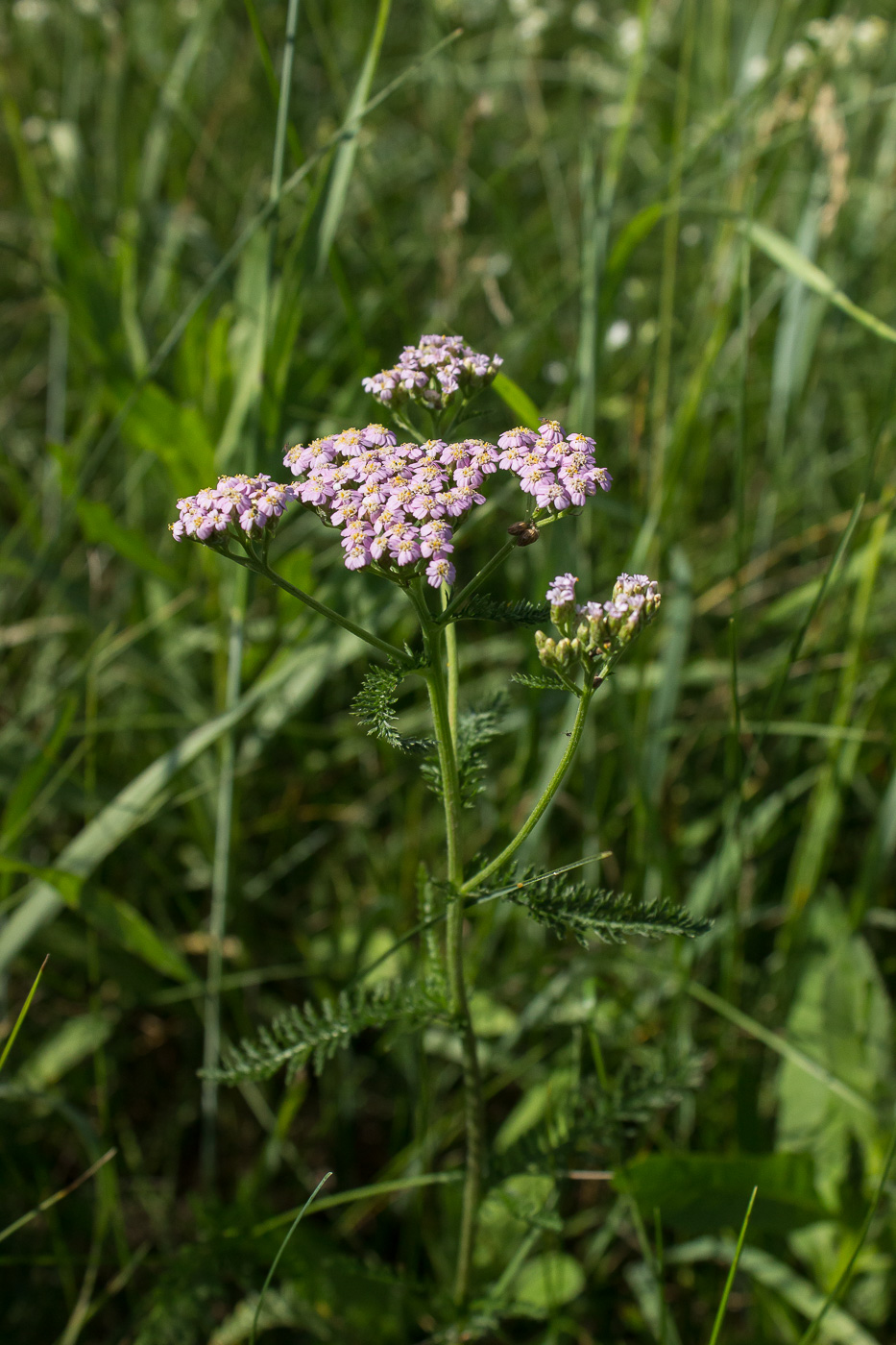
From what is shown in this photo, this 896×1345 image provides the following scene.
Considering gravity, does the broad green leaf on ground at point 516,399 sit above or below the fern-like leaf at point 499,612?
above

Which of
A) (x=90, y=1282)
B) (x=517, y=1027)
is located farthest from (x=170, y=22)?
(x=90, y=1282)

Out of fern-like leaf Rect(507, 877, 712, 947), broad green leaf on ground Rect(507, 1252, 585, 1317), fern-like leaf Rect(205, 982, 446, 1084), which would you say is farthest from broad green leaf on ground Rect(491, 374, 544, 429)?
broad green leaf on ground Rect(507, 1252, 585, 1317)

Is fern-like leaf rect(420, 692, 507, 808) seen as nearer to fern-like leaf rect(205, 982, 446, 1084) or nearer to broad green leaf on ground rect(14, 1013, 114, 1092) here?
fern-like leaf rect(205, 982, 446, 1084)

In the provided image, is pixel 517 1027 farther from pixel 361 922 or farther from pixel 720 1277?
pixel 720 1277

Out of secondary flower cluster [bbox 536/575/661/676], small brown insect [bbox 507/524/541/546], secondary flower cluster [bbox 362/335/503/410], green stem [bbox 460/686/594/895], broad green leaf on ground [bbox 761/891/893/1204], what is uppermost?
secondary flower cluster [bbox 362/335/503/410]

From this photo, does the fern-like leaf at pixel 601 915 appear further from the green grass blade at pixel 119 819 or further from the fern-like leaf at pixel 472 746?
the green grass blade at pixel 119 819

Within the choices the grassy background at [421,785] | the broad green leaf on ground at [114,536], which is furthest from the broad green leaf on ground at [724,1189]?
the broad green leaf on ground at [114,536]
